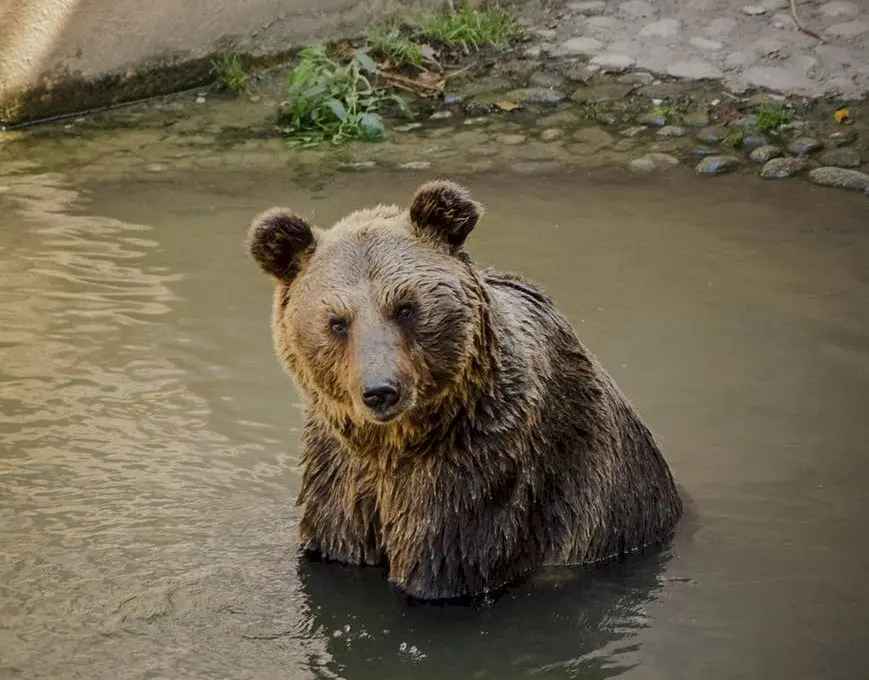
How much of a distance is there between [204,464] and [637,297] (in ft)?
9.21

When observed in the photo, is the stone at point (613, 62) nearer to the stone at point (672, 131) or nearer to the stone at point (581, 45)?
the stone at point (581, 45)

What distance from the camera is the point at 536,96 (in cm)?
1068

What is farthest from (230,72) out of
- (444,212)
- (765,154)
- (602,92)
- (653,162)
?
(444,212)

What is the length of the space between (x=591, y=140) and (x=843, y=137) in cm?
179

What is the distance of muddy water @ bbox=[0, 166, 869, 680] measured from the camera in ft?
16.3

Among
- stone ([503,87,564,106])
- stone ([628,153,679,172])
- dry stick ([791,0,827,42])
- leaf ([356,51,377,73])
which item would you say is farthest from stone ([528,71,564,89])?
dry stick ([791,0,827,42])

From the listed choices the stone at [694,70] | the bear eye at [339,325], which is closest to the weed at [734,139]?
the stone at [694,70]

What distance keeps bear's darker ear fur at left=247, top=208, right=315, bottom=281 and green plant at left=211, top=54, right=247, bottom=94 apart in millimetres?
6686

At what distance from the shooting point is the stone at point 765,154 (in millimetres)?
9414

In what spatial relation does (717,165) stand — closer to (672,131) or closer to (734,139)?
(734,139)

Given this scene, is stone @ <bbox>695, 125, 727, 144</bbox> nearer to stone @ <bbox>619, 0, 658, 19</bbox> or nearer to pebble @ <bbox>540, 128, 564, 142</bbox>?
pebble @ <bbox>540, 128, 564, 142</bbox>

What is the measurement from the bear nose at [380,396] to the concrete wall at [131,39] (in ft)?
24.1

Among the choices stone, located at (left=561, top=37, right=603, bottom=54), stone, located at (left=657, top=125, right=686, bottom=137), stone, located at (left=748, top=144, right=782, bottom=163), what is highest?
stone, located at (left=561, top=37, right=603, bottom=54)

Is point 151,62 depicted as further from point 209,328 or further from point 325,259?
point 325,259
